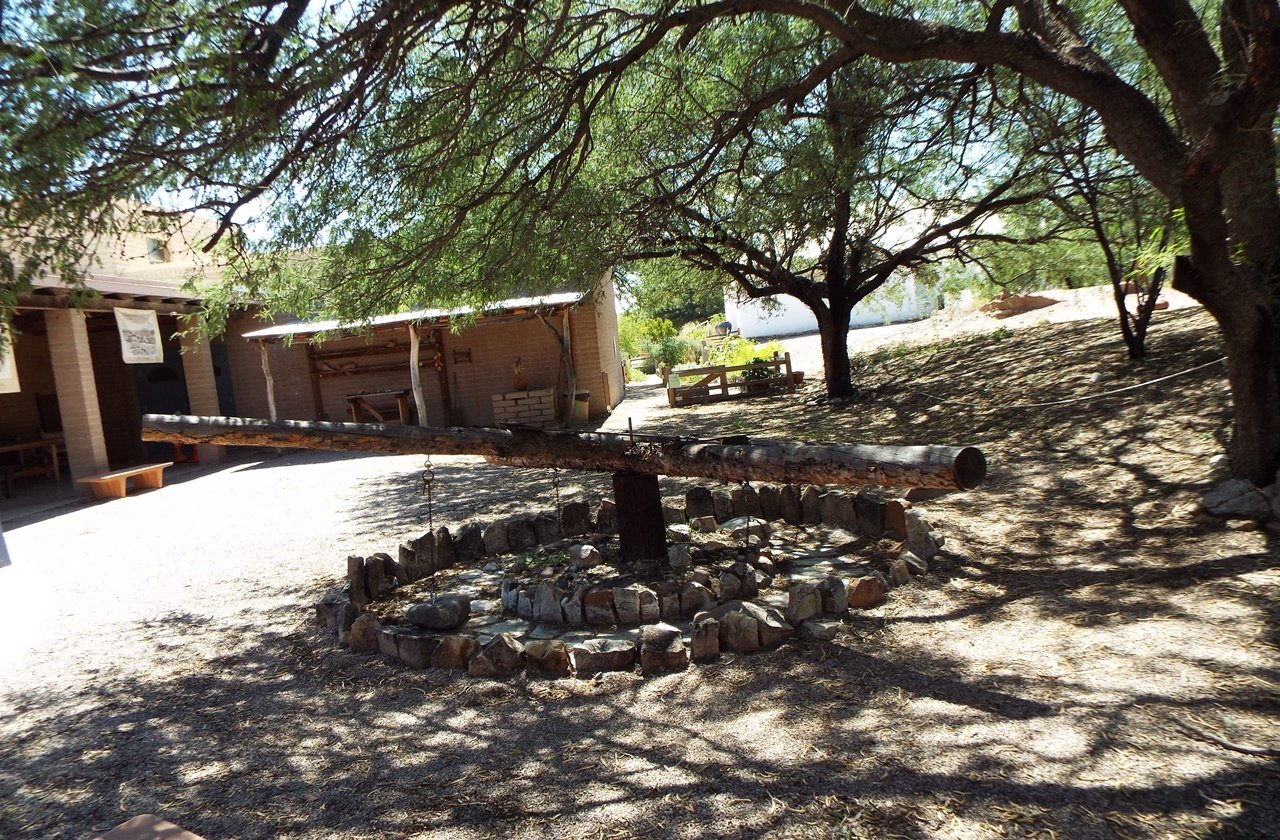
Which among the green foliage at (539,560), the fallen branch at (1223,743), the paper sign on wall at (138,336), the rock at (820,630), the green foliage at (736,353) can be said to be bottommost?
the fallen branch at (1223,743)

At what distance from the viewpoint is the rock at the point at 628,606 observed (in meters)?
4.61

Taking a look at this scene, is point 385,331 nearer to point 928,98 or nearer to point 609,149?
point 609,149

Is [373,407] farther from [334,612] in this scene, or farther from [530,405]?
[334,612]

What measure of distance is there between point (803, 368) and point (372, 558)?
16440mm

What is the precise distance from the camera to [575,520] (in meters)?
6.56

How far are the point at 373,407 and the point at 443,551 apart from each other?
11.4m

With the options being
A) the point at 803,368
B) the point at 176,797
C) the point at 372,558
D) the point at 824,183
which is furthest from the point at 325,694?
the point at 803,368

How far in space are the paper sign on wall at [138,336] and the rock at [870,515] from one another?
510 inches

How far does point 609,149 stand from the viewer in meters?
8.89

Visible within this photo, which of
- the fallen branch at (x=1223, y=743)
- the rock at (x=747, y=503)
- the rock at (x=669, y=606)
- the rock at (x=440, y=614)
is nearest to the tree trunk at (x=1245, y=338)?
the fallen branch at (x=1223, y=743)

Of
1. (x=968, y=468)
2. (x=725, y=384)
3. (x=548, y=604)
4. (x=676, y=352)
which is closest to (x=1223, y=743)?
(x=968, y=468)

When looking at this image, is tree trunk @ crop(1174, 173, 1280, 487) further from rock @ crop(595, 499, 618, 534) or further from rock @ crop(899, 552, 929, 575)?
rock @ crop(595, 499, 618, 534)

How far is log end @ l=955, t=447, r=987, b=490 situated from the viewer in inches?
143

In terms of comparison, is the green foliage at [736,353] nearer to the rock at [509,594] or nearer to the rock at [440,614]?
the rock at [509,594]
